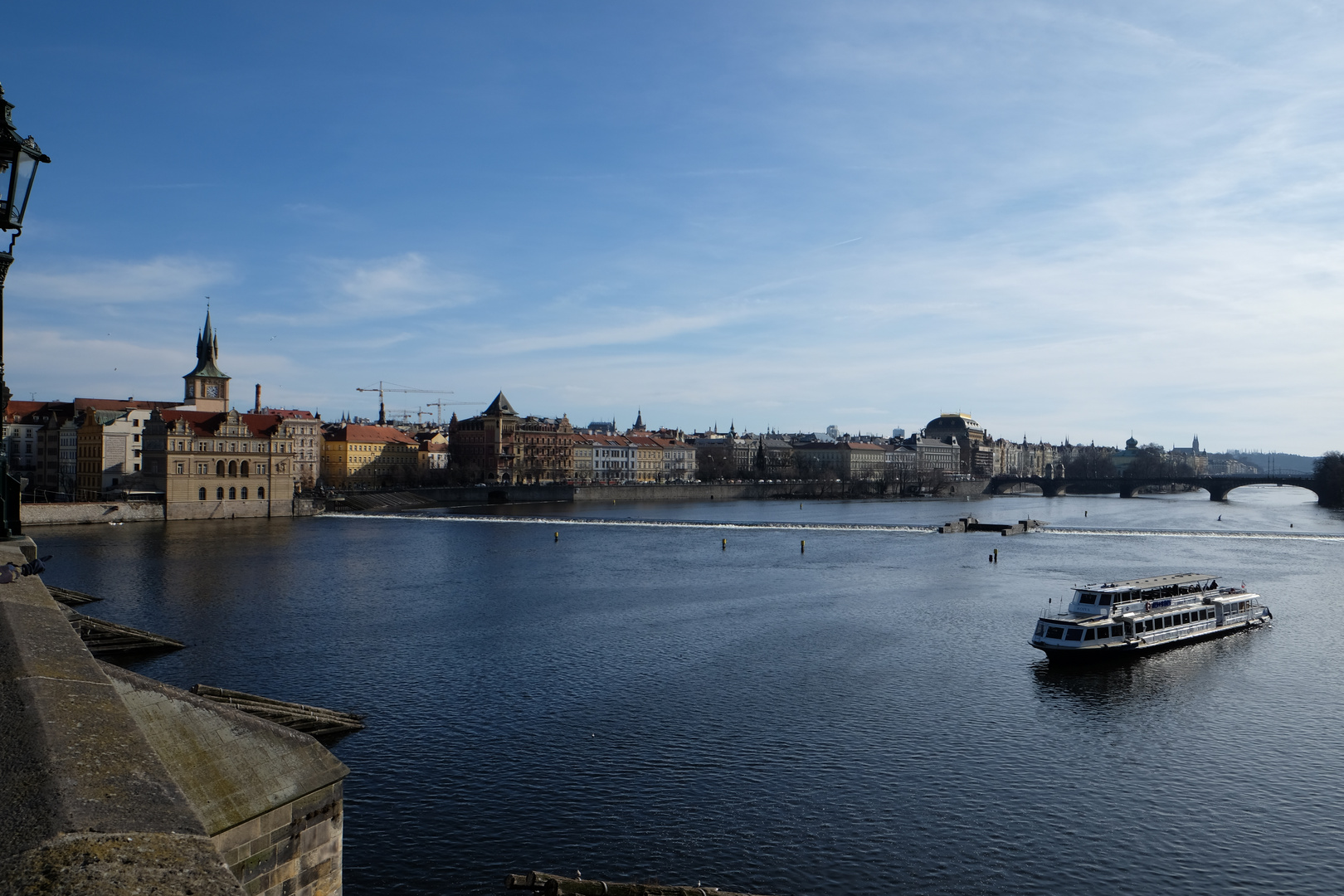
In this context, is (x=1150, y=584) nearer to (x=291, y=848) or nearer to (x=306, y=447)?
(x=291, y=848)

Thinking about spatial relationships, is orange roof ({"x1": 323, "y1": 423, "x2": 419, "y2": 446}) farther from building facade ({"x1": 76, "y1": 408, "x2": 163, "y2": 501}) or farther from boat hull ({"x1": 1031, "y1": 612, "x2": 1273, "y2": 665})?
boat hull ({"x1": 1031, "y1": 612, "x2": 1273, "y2": 665})

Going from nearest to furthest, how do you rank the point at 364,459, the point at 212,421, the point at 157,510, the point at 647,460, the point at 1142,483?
the point at 157,510 → the point at 212,421 → the point at 1142,483 → the point at 364,459 → the point at 647,460

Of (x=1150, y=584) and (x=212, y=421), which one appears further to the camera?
(x=212, y=421)

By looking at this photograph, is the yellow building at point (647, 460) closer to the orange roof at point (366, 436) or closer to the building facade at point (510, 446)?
the building facade at point (510, 446)

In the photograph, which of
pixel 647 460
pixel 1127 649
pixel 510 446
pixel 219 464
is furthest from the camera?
pixel 647 460

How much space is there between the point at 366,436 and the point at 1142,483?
358 ft

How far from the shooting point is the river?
16.4 m

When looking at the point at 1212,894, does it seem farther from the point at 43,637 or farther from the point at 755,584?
the point at 755,584

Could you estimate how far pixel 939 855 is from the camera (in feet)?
54.1

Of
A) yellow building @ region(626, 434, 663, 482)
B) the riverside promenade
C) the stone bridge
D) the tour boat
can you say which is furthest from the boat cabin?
yellow building @ region(626, 434, 663, 482)

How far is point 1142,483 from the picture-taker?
138000mm

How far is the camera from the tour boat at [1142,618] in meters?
32.6

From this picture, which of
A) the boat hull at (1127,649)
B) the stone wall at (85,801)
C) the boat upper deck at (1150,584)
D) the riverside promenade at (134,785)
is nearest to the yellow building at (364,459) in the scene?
the boat upper deck at (1150,584)

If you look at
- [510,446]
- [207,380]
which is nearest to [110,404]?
[207,380]
